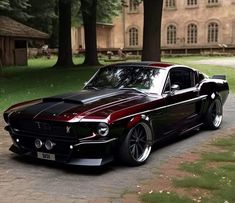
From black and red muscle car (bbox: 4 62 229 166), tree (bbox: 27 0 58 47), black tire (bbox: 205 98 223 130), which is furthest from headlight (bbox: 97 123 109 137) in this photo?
tree (bbox: 27 0 58 47)

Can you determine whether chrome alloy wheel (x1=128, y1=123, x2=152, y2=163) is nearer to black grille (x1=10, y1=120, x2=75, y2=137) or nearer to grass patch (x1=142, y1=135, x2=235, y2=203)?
grass patch (x1=142, y1=135, x2=235, y2=203)

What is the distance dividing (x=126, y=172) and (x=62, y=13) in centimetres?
2588

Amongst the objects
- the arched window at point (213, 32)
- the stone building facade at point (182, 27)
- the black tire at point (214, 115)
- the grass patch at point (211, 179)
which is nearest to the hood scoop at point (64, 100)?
the grass patch at point (211, 179)

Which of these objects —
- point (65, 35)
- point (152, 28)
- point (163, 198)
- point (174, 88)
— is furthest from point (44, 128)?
point (65, 35)

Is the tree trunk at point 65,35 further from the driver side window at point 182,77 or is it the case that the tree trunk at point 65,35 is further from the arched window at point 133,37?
the arched window at point 133,37

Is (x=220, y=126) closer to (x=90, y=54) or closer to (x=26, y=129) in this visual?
(x=26, y=129)

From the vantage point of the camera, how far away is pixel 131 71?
8680 millimetres

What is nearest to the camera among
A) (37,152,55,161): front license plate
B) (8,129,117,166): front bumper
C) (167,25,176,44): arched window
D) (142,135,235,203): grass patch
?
(142,135,235,203): grass patch

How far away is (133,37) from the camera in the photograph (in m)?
69.9

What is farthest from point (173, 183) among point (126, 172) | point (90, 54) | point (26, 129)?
point (90, 54)

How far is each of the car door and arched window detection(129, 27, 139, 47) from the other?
6036cm

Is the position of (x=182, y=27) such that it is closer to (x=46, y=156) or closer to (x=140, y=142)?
(x=140, y=142)

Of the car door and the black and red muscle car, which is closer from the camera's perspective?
the black and red muscle car

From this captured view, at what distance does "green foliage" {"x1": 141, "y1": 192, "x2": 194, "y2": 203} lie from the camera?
5559 millimetres
